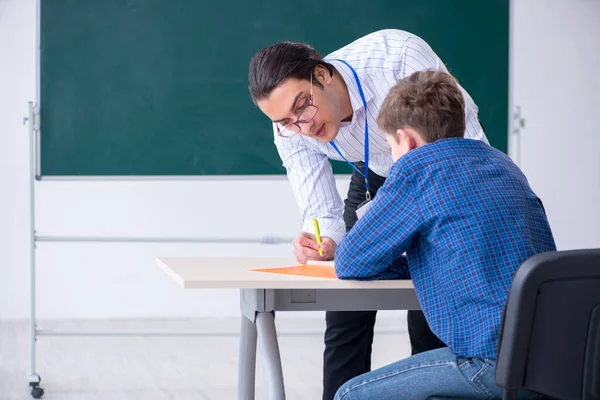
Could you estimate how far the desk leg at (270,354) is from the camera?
5.53 ft

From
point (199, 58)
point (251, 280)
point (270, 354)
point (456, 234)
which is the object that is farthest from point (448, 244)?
point (199, 58)

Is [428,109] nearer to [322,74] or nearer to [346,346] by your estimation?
[322,74]

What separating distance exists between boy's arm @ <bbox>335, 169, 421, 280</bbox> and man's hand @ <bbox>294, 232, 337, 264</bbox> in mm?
371

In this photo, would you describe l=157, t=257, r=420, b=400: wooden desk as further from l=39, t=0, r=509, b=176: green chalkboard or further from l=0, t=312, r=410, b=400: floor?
l=39, t=0, r=509, b=176: green chalkboard

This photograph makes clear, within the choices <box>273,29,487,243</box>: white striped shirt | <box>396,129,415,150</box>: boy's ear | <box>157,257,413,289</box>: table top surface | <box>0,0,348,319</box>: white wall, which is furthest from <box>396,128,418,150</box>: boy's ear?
<box>0,0,348,319</box>: white wall

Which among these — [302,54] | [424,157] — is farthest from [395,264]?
[302,54]

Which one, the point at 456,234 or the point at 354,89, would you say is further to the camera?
the point at 354,89

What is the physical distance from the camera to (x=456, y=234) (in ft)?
4.76

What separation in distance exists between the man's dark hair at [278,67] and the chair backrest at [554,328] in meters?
0.87

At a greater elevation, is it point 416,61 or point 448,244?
point 416,61

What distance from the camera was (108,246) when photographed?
16.9 feet

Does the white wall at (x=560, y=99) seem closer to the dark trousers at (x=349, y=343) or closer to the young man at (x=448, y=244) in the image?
the dark trousers at (x=349, y=343)

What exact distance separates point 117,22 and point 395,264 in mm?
2549

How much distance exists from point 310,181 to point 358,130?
0.72 ft
